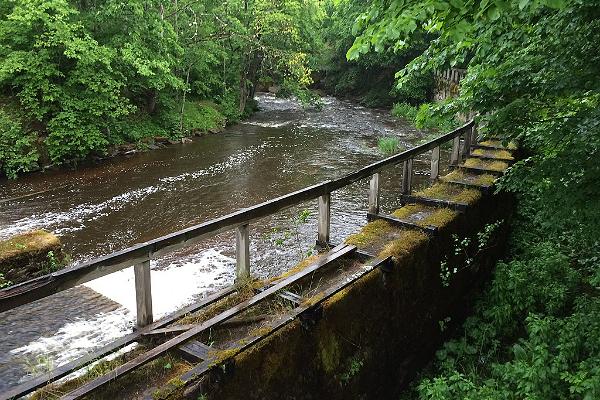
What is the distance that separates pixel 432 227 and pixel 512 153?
179 inches

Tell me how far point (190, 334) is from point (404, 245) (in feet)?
8.77

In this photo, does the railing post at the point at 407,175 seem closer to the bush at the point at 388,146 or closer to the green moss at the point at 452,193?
the green moss at the point at 452,193

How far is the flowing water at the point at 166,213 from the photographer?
6.31m

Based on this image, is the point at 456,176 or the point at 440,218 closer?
the point at 440,218

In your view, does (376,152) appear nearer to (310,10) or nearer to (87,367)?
(310,10)

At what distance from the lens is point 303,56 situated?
71.4 ft

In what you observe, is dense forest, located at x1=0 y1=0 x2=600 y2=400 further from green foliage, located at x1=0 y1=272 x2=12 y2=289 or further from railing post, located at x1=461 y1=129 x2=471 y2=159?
green foliage, located at x1=0 y1=272 x2=12 y2=289

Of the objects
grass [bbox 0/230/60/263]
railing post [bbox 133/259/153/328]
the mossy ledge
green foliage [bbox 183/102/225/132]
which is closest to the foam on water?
the mossy ledge

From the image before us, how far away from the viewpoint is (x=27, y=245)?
7535 mm

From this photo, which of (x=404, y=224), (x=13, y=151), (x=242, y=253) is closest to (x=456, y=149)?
(x=404, y=224)

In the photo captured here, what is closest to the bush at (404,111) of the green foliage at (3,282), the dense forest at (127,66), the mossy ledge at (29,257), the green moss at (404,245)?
the dense forest at (127,66)

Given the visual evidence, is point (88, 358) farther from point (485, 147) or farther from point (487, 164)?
point (485, 147)

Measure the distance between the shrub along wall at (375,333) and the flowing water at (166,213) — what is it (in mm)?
1640

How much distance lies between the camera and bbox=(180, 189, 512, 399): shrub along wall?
359cm
